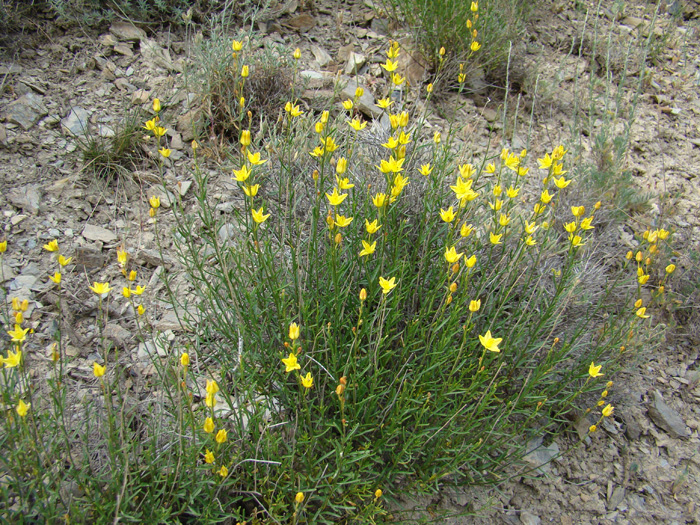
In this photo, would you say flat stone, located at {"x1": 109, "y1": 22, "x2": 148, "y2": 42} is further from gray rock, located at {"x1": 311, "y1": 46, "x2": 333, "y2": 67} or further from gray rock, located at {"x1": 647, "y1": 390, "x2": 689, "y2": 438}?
gray rock, located at {"x1": 647, "y1": 390, "x2": 689, "y2": 438}

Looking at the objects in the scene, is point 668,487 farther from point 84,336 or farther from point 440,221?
point 84,336

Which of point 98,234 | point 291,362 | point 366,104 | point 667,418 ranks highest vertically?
point 366,104

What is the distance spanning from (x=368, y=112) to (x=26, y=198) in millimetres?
2154

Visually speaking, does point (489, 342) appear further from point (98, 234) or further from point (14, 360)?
point (98, 234)

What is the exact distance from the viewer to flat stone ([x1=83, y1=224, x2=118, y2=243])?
2.74m

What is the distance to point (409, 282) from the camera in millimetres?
2242

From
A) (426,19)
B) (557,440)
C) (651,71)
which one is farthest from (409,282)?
(651,71)

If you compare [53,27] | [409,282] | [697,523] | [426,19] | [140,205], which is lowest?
[697,523]

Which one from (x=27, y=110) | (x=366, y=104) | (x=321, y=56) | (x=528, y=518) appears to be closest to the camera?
(x=528, y=518)

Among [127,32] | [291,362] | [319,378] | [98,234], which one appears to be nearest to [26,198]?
[98,234]

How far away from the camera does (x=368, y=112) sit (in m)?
3.62

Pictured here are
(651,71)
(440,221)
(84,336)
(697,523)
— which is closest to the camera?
(697,523)

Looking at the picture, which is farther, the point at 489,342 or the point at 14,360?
A: the point at 489,342

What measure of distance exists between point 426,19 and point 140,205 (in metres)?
2.37
